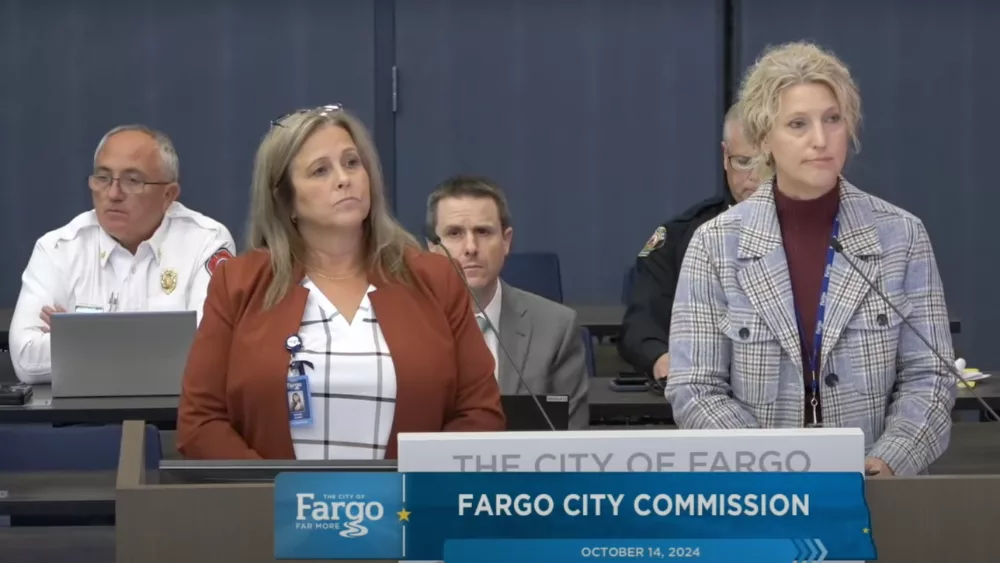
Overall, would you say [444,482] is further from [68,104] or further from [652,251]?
[68,104]

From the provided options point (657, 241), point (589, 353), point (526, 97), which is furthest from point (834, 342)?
point (526, 97)

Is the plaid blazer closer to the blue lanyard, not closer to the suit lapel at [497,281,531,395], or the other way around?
the blue lanyard

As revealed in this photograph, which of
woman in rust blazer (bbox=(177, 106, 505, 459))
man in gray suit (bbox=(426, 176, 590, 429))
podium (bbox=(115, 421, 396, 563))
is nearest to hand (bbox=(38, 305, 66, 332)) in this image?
man in gray suit (bbox=(426, 176, 590, 429))

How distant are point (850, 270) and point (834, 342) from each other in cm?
13

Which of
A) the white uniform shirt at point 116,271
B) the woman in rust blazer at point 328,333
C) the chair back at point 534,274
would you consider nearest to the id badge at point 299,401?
the woman in rust blazer at point 328,333

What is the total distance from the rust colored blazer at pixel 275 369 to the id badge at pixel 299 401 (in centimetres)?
1

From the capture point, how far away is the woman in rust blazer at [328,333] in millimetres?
2463

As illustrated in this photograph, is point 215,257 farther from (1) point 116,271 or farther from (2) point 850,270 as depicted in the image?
(2) point 850,270

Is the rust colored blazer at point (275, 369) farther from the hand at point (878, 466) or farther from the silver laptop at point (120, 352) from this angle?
the silver laptop at point (120, 352)

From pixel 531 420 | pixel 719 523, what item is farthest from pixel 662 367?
pixel 719 523

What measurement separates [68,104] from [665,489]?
20.7 feet

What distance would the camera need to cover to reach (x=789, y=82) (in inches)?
98.5

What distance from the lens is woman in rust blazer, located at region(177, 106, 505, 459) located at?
246 centimetres

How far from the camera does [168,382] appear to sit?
157 inches
